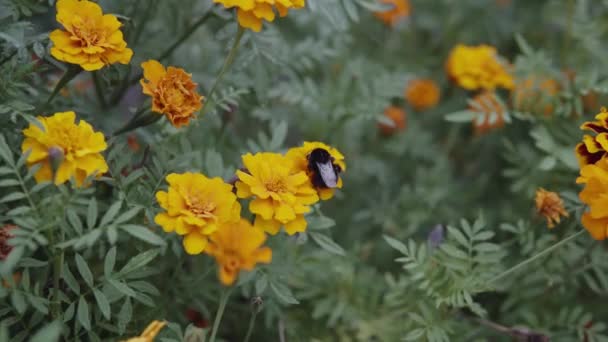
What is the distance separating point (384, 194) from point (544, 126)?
1.39ft

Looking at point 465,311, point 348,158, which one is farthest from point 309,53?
point 465,311

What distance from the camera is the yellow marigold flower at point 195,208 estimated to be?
39.1 inches

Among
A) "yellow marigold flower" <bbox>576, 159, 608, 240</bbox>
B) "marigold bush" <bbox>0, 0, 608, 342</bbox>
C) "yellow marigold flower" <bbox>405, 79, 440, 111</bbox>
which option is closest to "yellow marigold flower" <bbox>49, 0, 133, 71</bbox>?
"marigold bush" <bbox>0, 0, 608, 342</bbox>

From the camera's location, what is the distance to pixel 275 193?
3.45 ft

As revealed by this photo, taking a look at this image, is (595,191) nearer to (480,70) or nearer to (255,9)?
(255,9)

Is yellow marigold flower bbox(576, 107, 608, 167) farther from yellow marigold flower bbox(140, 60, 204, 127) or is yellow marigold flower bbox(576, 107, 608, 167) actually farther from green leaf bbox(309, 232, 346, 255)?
yellow marigold flower bbox(140, 60, 204, 127)

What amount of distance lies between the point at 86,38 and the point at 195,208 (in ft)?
1.01

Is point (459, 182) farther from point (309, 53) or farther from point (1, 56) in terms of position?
point (1, 56)

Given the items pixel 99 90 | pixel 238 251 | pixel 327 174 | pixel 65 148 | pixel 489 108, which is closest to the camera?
pixel 238 251

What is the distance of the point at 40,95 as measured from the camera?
4.35 feet

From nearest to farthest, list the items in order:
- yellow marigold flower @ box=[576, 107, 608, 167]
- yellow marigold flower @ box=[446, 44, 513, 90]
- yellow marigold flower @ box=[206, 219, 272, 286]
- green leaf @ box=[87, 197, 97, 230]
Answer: yellow marigold flower @ box=[206, 219, 272, 286] → green leaf @ box=[87, 197, 97, 230] → yellow marigold flower @ box=[576, 107, 608, 167] → yellow marigold flower @ box=[446, 44, 513, 90]

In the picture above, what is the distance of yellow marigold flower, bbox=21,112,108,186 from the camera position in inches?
39.0

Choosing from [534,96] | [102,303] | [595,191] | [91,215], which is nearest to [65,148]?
[91,215]

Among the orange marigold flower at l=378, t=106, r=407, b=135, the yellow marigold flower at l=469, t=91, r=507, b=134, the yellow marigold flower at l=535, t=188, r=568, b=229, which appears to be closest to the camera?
the yellow marigold flower at l=535, t=188, r=568, b=229
